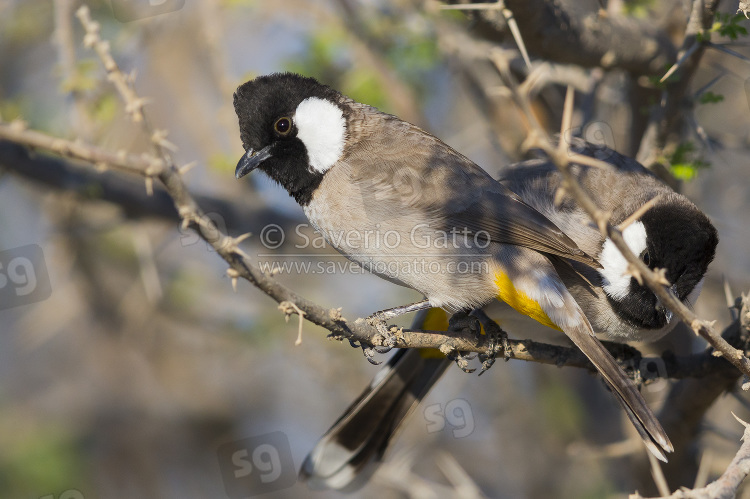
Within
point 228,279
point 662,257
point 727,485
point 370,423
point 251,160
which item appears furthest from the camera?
point 228,279

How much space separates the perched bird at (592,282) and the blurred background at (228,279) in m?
0.66

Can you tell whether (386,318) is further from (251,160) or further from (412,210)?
(251,160)

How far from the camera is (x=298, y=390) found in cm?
543

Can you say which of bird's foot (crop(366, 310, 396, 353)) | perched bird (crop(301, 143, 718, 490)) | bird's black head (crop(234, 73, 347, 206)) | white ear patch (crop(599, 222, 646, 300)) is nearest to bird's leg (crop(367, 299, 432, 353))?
bird's foot (crop(366, 310, 396, 353))

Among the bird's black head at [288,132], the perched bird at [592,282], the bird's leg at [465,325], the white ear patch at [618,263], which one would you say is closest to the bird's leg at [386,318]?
the bird's leg at [465,325]

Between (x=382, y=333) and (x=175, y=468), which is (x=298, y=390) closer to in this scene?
(x=175, y=468)

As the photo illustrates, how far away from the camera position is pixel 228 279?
4738 millimetres

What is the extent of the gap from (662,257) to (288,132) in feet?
5.16

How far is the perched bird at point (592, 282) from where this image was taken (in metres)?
2.88

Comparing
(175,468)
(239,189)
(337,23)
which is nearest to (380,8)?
(337,23)

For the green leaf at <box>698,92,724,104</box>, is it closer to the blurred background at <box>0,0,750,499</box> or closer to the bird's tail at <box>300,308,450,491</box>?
the blurred background at <box>0,0,750,499</box>

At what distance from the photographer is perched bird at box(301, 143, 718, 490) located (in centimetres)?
288

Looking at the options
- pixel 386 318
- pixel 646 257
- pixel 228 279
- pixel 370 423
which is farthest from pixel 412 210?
pixel 228 279

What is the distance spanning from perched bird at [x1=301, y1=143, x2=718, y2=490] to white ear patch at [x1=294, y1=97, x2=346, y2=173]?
0.84m
